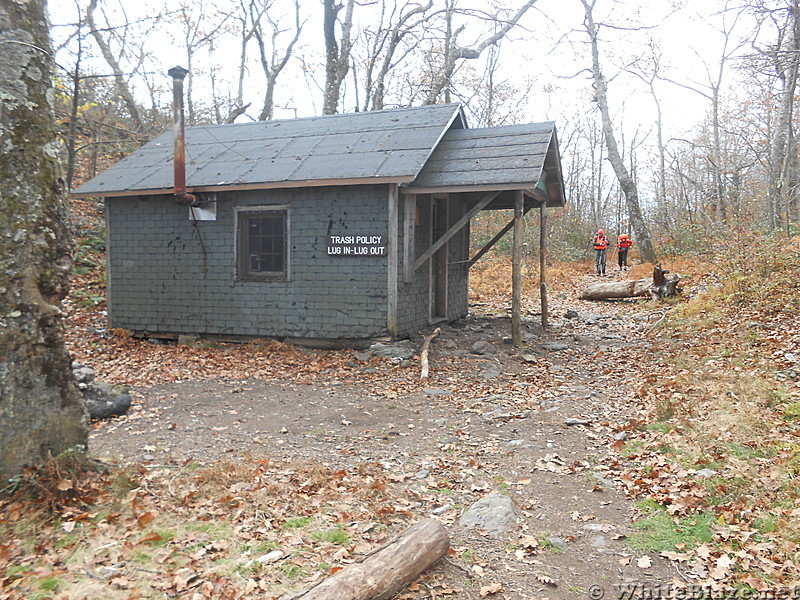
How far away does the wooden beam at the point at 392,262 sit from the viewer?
1073 cm

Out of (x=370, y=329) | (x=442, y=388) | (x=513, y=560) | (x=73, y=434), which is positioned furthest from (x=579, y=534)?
(x=370, y=329)

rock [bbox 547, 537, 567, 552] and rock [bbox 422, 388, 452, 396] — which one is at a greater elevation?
rock [bbox 422, 388, 452, 396]

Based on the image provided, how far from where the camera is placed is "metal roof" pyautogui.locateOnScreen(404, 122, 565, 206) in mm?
10359

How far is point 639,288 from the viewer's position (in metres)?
16.9

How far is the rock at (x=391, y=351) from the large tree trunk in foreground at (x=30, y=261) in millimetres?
6295

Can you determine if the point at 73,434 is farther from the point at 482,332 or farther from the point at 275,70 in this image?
the point at 275,70

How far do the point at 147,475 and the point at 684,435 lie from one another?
5.06 meters

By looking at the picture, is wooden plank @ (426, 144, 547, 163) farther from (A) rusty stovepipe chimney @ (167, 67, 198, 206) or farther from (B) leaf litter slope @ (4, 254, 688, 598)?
(A) rusty stovepipe chimney @ (167, 67, 198, 206)

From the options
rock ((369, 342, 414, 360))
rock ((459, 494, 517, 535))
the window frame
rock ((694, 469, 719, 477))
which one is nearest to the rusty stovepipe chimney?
the window frame

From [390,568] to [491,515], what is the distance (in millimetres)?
1351

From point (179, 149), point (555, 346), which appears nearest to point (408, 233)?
point (555, 346)

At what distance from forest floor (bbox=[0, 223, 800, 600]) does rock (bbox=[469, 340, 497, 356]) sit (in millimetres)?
664

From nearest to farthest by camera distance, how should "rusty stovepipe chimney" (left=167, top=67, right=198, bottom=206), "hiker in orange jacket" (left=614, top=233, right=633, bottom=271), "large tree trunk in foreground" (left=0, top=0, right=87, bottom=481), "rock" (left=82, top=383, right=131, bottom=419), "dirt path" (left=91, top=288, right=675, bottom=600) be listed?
"dirt path" (left=91, top=288, right=675, bottom=600), "large tree trunk in foreground" (left=0, top=0, right=87, bottom=481), "rock" (left=82, top=383, right=131, bottom=419), "rusty stovepipe chimney" (left=167, top=67, right=198, bottom=206), "hiker in orange jacket" (left=614, top=233, right=633, bottom=271)

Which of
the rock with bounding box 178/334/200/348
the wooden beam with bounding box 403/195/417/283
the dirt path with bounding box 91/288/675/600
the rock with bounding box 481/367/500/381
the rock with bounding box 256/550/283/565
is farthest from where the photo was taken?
the rock with bounding box 178/334/200/348
